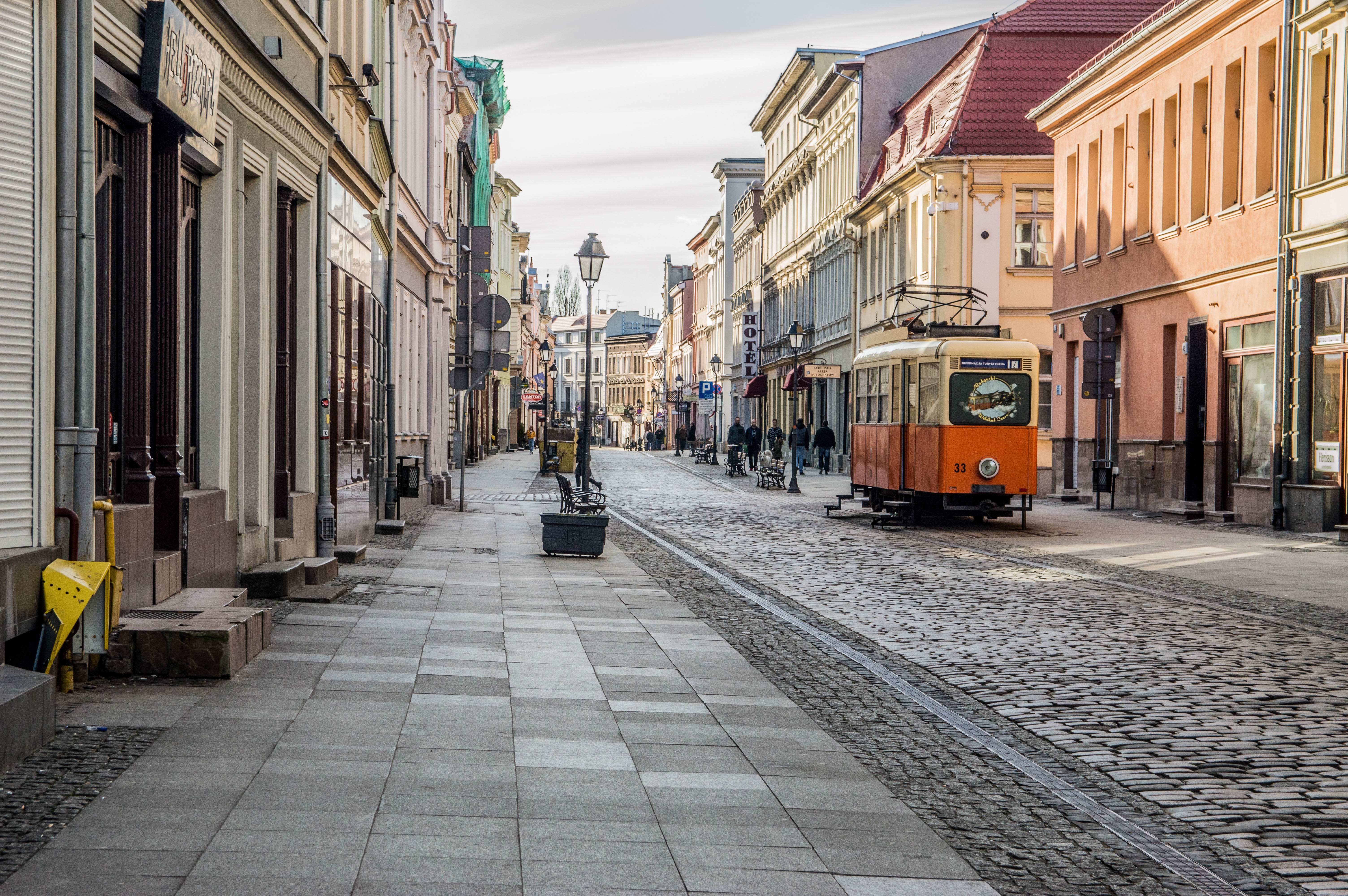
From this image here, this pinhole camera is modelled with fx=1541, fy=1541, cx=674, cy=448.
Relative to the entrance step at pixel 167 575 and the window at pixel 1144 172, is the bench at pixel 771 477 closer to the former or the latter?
the window at pixel 1144 172

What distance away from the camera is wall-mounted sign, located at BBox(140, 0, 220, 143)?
9297 millimetres

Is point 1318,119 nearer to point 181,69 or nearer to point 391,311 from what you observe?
point 391,311

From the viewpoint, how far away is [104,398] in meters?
Answer: 9.27

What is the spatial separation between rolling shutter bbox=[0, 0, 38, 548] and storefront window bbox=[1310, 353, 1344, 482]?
1839 centimetres

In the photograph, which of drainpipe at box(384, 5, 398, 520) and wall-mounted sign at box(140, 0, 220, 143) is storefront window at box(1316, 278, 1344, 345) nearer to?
drainpipe at box(384, 5, 398, 520)

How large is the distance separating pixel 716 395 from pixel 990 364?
5155 centimetres

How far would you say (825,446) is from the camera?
1930 inches

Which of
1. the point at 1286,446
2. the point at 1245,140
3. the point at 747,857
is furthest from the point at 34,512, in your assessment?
the point at 1245,140

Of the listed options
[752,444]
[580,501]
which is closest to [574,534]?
[580,501]

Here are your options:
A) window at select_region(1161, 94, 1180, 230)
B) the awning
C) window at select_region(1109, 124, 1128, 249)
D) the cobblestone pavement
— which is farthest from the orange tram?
the awning

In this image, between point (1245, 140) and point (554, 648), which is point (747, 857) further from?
point (1245, 140)

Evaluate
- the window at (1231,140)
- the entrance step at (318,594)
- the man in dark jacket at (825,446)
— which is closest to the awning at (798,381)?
the man in dark jacket at (825,446)

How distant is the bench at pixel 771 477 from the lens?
129 ft

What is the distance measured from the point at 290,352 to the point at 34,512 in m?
7.39
